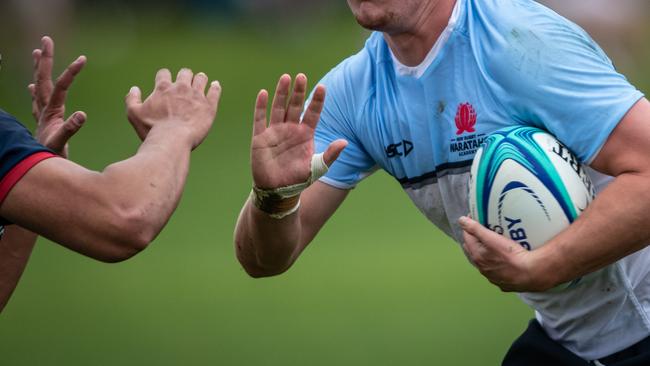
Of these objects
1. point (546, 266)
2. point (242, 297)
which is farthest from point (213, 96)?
point (242, 297)

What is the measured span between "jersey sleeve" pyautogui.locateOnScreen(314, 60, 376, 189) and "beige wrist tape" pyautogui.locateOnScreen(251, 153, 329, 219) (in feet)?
1.04

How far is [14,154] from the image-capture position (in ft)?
10.6

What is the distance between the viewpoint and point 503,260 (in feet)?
12.0

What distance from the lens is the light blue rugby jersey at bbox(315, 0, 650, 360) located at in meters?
3.64

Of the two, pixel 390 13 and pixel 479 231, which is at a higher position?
pixel 390 13

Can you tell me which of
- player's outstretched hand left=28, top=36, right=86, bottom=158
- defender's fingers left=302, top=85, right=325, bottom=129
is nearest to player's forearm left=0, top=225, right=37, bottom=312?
player's outstretched hand left=28, top=36, right=86, bottom=158

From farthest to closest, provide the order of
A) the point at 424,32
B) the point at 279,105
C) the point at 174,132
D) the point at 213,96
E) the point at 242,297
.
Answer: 1. the point at 242,297
2. the point at 424,32
3. the point at 279,105
4. the point at 213,96
5. the point at 174,132

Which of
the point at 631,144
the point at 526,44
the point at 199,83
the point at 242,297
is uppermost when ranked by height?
the point at 199,83

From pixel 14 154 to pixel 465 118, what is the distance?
5.36ft

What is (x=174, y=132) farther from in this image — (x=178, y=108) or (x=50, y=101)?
(x=50, y=101)

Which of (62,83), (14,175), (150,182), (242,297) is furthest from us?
(242,297)

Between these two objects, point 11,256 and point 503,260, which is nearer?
point 503,260

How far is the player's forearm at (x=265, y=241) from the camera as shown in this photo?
4234 millimetres

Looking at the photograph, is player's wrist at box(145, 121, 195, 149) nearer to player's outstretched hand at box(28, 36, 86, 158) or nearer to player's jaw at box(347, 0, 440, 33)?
player's outstretched hand at box(28, 36, 86, 158)
